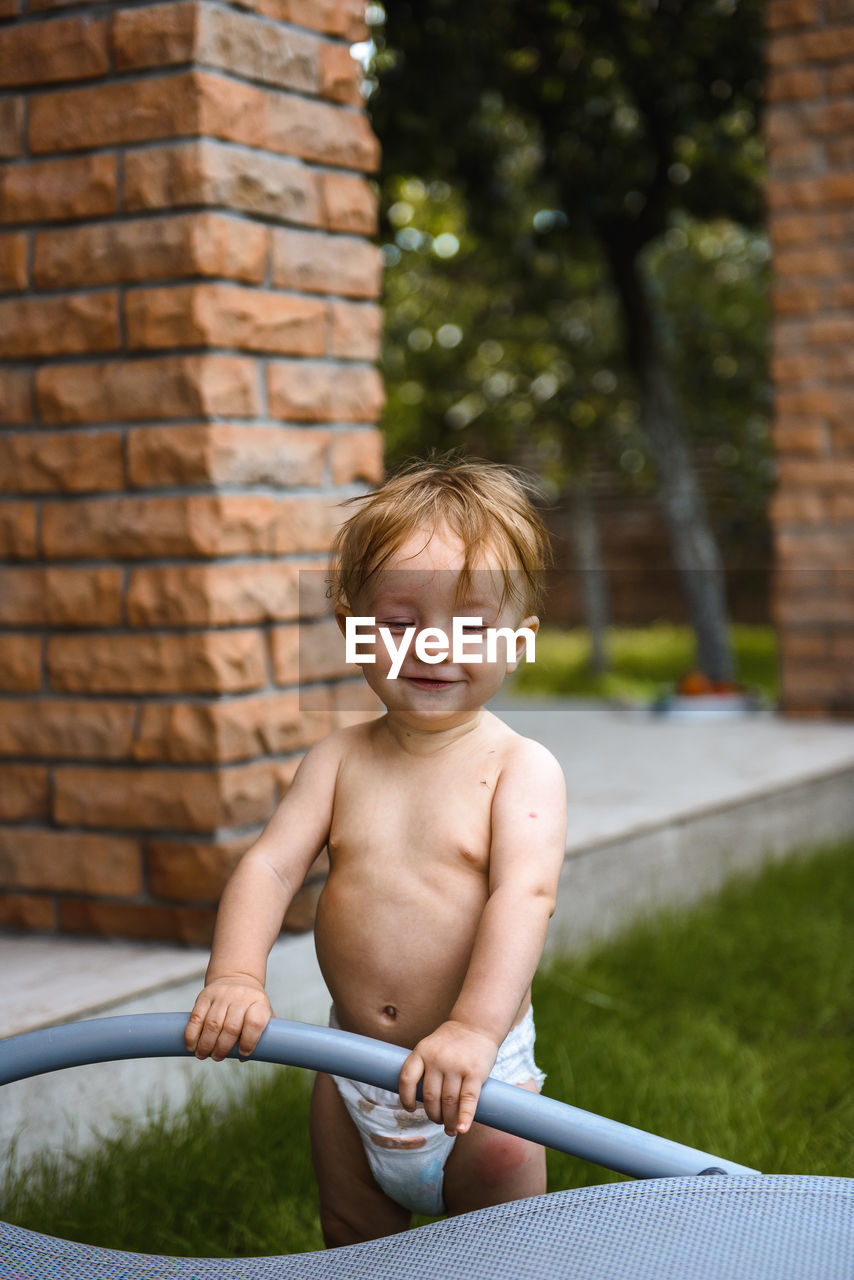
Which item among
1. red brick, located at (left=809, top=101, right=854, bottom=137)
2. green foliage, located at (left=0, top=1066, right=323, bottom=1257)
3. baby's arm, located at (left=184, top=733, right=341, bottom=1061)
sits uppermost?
red brick, located at (left=809, top=101, right=854, bottom=137)

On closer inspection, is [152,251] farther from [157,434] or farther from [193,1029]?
[193,1029]

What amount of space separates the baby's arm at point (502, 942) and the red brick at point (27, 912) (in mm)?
1174

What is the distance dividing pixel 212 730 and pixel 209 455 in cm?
43

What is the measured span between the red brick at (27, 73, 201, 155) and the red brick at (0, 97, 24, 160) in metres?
0.02

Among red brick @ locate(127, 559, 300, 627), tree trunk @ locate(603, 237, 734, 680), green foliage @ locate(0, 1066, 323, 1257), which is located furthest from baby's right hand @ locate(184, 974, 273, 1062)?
tree trunk @ locate(603, 237, 734, 680)

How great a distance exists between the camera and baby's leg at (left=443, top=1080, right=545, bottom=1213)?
1376 mm

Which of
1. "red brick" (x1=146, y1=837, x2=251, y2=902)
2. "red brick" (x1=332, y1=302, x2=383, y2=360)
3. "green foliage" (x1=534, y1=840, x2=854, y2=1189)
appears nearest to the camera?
"green foliage" (x1=534, y1=840, x2=854, y2=1189)

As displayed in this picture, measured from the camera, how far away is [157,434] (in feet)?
6.89

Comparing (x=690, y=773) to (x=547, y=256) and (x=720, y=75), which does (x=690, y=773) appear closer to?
(x=720, y=75)

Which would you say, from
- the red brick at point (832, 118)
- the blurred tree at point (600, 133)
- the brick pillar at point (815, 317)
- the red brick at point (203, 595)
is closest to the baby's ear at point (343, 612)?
the red brick at point (203, 595)

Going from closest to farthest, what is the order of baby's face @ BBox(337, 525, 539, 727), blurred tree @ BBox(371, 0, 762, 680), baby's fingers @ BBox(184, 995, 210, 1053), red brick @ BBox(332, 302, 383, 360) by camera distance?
baby's fingers @ BBox(184, 995, 210, 1053), baby's face @ BBox(337, 525, 539, 727), red brick @ BBox(332, 302, 383, 360), blurred tree @ BBox(371, 0, 762, 680)

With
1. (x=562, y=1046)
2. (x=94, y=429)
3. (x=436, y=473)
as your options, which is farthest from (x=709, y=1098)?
(x=94, y=429)

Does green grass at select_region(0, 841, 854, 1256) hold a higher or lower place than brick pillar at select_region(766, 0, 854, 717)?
lower

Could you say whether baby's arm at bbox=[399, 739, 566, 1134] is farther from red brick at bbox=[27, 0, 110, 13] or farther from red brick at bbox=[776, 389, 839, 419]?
red brick at bbox=[776, 389, 839, 419]
